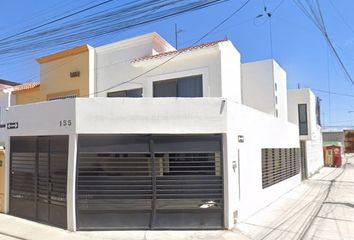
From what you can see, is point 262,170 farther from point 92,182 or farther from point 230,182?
point 92,182

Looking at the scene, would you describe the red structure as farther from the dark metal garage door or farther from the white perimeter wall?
the dark metal garage door

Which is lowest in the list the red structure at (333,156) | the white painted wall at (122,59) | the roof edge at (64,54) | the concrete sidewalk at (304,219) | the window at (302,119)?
the concrete sidewalk at (304,219)

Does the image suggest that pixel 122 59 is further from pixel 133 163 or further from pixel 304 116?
pixel 304 116

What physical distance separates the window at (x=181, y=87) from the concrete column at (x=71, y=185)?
19.1 ft

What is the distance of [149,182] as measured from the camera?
1062 cm

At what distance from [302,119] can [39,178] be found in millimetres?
23083

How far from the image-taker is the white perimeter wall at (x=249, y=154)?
11.3m

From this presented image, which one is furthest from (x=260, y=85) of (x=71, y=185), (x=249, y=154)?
(x=71, y=185)

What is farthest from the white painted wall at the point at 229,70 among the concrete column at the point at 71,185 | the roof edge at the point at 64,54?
the roof edge at the point at 64,54

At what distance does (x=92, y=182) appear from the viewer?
35.1 ft

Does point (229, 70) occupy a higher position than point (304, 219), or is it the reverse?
point (229, 70)

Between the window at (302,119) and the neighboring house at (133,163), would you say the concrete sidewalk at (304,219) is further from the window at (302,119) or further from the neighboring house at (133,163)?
the window at (302,119)

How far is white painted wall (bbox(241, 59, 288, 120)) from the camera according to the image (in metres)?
21.1

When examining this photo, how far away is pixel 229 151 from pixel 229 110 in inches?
47.0
